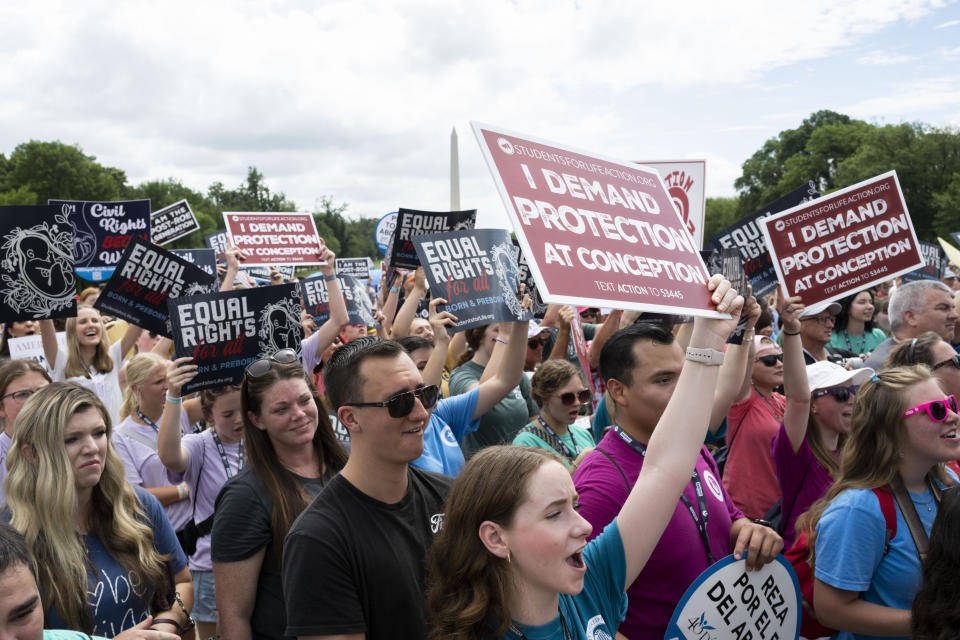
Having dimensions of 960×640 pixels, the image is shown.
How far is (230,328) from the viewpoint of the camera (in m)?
4.68

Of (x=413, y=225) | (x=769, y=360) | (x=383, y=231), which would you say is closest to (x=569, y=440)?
(x=769, y=360)

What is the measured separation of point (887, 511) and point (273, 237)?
841cm

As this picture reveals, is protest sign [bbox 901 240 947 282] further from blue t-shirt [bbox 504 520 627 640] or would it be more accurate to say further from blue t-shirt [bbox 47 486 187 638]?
blue t-shirt [bbox 47 486 187 638]

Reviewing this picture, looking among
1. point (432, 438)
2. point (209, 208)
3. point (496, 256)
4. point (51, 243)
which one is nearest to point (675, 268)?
point (432, 438)

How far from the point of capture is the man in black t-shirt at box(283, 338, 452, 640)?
2.35 m

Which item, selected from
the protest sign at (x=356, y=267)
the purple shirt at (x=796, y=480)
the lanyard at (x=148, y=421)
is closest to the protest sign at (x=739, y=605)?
the purple shirt at (x=796, y=480)

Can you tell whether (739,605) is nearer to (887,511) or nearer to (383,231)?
(887,511)

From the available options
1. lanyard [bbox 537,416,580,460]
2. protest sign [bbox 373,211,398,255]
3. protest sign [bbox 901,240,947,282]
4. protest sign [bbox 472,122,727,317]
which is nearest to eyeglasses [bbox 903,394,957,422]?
protest sign [bbox 472,122,727,317]

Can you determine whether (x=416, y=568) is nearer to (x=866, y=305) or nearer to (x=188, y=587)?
(x=188, y=587)

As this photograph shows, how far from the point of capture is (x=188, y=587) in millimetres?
3652

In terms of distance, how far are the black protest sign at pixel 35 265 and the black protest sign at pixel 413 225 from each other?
2848 millimetres

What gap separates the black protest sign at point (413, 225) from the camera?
302 inches

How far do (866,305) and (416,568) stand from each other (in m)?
6.97

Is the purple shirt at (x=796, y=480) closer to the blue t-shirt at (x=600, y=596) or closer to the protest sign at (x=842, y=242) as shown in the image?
the protest sign at (x=842, y=242)
